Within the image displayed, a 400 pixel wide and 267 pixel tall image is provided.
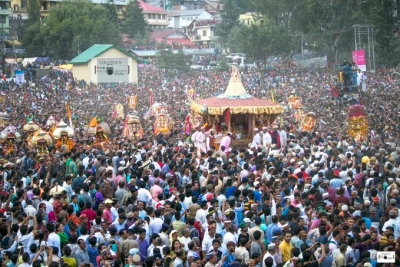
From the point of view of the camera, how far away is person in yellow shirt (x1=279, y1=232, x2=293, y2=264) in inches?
409

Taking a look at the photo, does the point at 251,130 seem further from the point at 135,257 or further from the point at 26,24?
the point at 26,24

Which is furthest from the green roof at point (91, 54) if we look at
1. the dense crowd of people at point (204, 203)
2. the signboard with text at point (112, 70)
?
the dense crowd of people at point (204, 203)

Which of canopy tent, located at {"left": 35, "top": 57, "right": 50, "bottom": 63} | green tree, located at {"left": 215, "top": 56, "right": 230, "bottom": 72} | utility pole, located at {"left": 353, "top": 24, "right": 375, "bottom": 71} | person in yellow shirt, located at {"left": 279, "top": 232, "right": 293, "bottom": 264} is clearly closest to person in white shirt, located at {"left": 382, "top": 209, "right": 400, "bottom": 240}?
person in yellow shirt, located at {"left": 279, "top": 232, "right": 293, "bottom": 264}

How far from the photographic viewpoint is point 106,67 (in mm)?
48688

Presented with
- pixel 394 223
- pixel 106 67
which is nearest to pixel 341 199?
pixel 394 223

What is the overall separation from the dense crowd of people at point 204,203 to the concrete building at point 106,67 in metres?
27.3

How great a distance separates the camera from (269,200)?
1248cm

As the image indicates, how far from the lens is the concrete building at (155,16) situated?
86.9m

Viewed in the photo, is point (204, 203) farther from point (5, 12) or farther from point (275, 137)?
point (5, 12)

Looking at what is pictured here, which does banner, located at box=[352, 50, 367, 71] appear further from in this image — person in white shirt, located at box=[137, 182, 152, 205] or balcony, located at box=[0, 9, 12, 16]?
balcony, located at box=[0, 9, 12, 16]

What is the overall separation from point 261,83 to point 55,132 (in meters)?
25.5

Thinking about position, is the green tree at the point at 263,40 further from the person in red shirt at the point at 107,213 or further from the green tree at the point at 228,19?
the person in red shirt at the point at 107,213

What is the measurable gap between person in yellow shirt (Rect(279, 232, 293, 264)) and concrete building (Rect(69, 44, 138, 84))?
38.0 meters

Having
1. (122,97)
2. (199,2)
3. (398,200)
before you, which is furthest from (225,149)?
(199,2)
